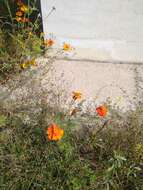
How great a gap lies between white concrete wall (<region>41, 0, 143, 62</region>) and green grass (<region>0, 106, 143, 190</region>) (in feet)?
3.04

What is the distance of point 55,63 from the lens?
11.0ft

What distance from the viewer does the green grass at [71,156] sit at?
7.30 ft

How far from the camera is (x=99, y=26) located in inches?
127

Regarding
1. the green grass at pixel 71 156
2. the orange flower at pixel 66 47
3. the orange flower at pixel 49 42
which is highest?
the orange flower at pixel 49 42

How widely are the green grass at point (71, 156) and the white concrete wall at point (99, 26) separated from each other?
0.93 metres

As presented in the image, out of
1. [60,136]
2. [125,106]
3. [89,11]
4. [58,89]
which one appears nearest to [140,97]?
[125,106]

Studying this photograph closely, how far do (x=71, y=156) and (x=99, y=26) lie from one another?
135cm

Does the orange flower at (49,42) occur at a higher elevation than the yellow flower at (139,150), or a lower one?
higher

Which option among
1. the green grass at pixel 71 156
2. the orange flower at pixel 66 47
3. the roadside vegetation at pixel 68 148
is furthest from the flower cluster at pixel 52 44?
the green grass at pixel 71 156

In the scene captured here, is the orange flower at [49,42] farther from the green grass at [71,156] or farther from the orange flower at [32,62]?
the green grass at [71,156]

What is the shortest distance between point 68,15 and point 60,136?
4.68 feet

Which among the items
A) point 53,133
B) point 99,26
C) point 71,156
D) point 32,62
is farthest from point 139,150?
point 99,26

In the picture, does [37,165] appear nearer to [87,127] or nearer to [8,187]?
[8,187]

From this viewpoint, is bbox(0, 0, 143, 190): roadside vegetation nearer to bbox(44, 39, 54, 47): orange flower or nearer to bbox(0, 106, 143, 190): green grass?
bbox(0, 106, 143, 190): green grass
